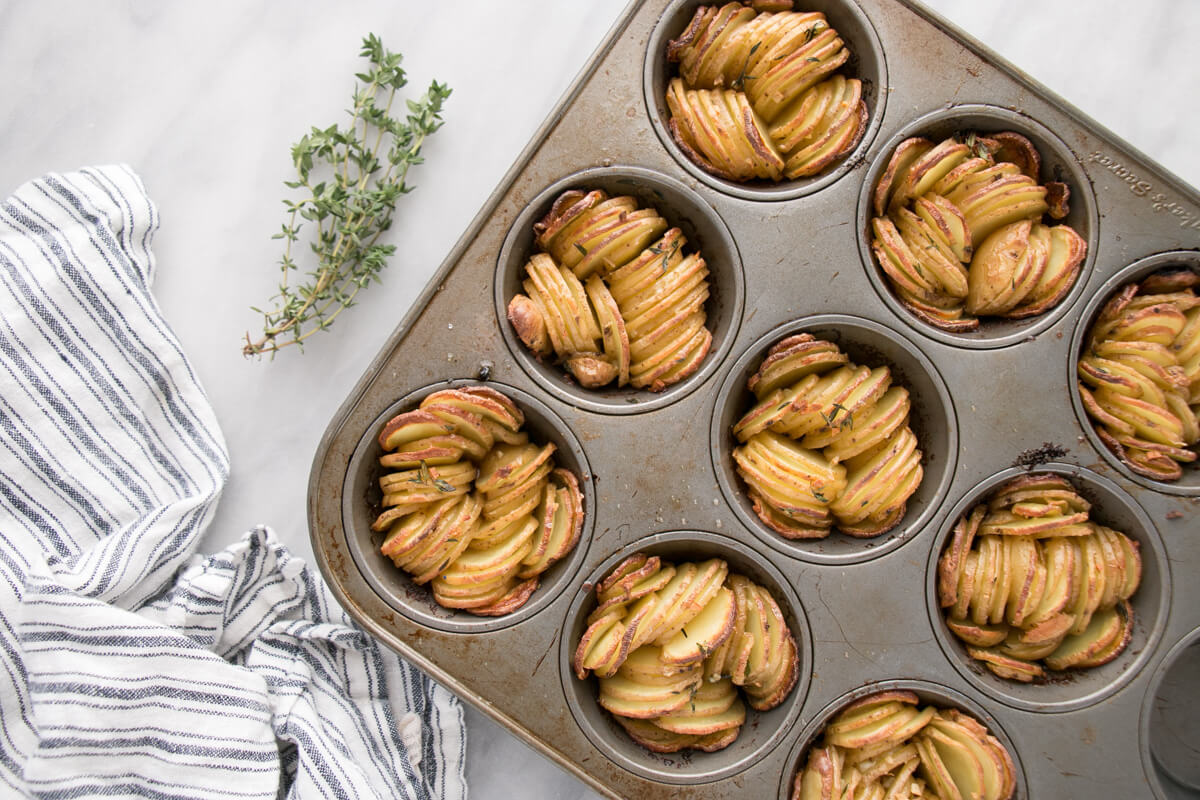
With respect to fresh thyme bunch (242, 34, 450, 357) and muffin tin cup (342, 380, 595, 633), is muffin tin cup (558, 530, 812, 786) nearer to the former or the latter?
muffin tin cup (342, 380, 595, 633)

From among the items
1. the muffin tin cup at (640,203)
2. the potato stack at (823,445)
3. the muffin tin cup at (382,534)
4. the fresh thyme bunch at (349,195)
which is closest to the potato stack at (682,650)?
the muffin tin cup at (382,534)

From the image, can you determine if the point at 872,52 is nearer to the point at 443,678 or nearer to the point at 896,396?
the point at 896,396

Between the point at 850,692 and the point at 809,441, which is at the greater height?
the point at 809,441

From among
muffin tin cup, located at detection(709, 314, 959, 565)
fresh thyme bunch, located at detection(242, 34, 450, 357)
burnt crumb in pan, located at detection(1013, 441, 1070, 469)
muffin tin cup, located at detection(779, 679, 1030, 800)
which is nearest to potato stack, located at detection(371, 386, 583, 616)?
muffin tin cup, located at detection(709, 314, 959, 565)

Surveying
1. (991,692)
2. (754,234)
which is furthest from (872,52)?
(991,692)

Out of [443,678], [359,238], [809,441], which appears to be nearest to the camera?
[443,678]

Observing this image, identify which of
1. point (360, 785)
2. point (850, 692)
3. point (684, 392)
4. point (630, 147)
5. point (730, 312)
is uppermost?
point (630, 147)
